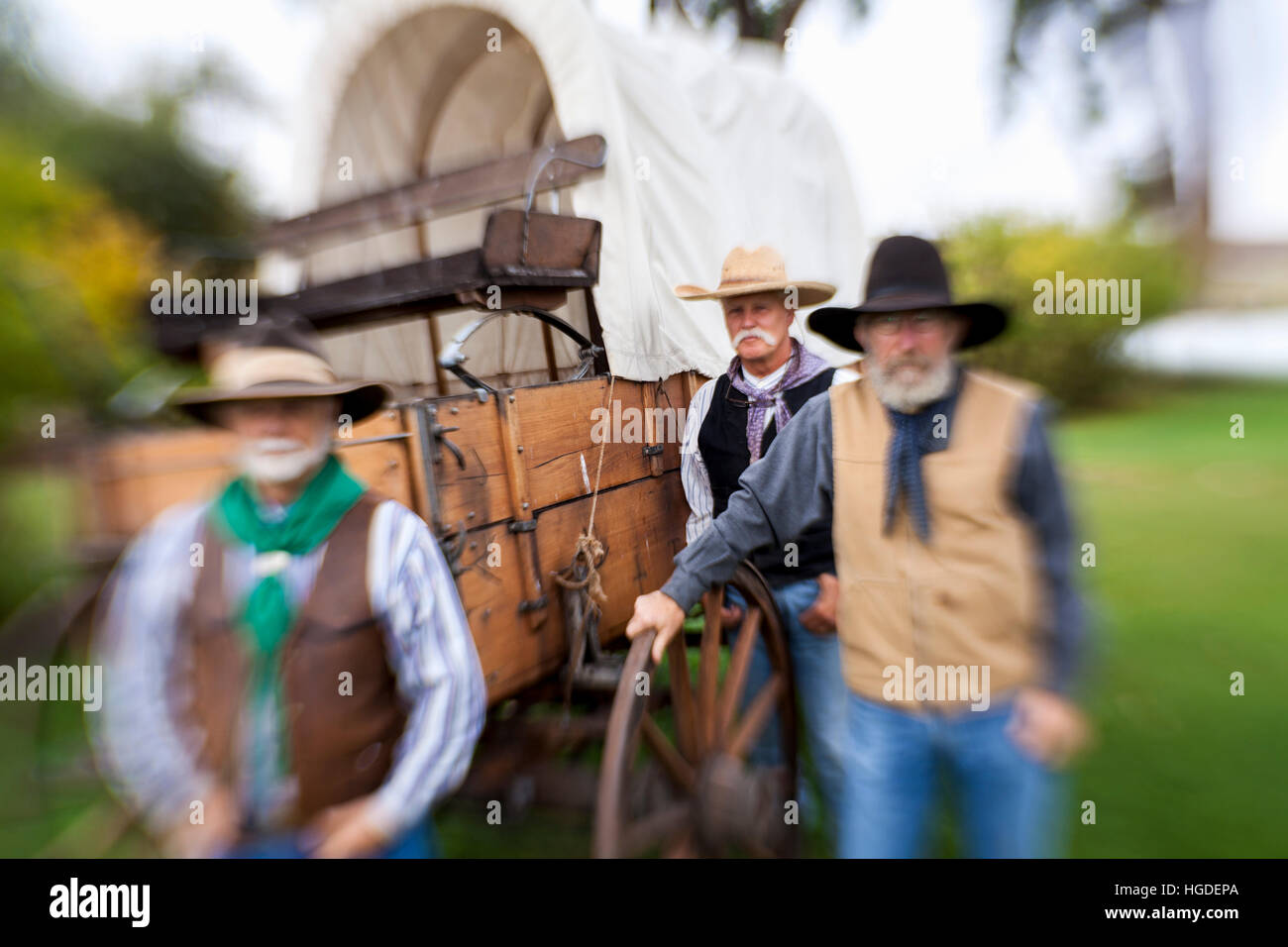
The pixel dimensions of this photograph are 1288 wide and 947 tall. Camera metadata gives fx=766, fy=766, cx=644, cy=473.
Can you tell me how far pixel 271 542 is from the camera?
4.01 feet

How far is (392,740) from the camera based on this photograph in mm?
1328

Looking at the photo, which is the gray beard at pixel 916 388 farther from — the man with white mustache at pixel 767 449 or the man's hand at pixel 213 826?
the man's hand at pixel 213 826

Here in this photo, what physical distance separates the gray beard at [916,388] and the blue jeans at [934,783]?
587 millimetres

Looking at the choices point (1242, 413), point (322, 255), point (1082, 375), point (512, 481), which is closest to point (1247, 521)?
point (1242, 413)

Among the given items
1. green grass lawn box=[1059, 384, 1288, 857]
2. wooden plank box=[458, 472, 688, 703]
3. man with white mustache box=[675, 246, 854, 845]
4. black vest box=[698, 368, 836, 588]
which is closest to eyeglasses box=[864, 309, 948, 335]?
green grass lawn box=[1059, 384, 1288, 857]

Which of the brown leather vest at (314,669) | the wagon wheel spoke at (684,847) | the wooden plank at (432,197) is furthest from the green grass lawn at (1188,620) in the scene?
the wooden plank at (432,197)

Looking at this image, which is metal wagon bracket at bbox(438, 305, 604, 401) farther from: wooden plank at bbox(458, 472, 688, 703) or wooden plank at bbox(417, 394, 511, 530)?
wooden plank at bbox(458, 472, 688, 703)

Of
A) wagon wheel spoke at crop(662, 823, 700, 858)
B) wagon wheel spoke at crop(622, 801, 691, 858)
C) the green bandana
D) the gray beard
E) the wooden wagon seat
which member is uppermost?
the wooden wagon seat

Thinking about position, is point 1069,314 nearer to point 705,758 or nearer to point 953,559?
point 953,559

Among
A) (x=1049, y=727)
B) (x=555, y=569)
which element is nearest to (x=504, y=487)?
(x=555, y=569)

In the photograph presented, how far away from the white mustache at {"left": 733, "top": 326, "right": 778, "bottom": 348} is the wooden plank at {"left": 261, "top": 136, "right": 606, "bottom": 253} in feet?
2.67

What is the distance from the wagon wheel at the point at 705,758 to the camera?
1.51 meters

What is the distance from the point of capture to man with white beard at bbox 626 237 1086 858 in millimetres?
1383

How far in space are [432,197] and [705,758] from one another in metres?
2.15
